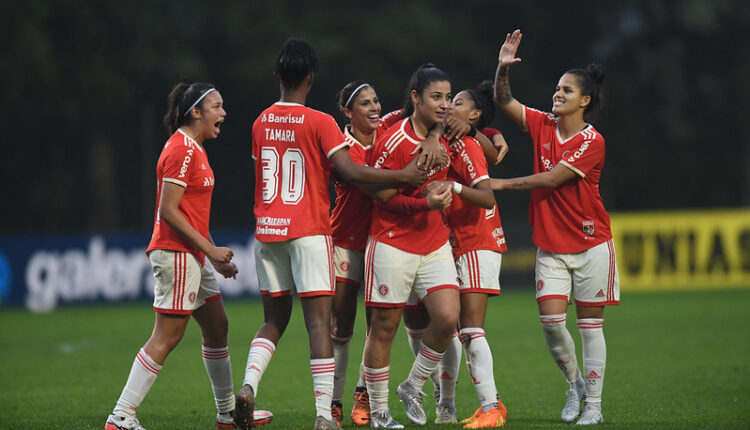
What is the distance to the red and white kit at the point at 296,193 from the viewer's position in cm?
649

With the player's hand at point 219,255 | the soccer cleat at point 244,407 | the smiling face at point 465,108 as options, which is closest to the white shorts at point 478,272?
the smiling face at point 465,108

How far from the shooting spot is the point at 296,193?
257 inches

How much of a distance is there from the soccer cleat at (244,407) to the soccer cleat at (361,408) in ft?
3.93

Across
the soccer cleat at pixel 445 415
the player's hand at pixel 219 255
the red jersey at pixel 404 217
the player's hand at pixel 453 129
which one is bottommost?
the soccer cleat at pixel 445 415

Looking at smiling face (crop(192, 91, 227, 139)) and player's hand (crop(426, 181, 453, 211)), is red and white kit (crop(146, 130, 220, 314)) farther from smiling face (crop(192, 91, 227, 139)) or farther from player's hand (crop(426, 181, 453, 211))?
player's hand (crop(426, 181, 453, 211))

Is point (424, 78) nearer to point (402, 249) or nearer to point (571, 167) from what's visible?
point (402, 249)

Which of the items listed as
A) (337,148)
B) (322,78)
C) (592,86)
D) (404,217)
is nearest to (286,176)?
(337,148)

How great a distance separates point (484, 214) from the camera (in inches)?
287

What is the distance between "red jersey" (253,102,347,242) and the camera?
649 centimetres

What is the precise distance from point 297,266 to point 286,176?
1.89 feet

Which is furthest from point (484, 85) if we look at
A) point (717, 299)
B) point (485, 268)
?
point (717, 299)

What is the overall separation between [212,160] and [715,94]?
1758 centimetres

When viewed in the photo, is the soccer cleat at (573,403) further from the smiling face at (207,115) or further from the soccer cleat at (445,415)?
the smiling face at (207,115)

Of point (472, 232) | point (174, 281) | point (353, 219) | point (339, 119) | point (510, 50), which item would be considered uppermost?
point (339, 119)
